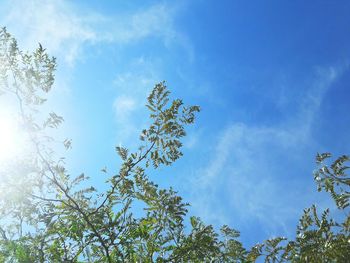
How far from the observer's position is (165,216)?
8.73 metres

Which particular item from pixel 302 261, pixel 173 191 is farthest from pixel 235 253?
pixel 173 191

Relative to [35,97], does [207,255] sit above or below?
below

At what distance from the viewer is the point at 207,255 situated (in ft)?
29.2

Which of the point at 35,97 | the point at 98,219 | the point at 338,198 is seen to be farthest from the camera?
the point at 35,97

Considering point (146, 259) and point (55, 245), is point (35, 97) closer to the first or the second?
point (55, 245)

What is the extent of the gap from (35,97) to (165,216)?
4428 millimetres

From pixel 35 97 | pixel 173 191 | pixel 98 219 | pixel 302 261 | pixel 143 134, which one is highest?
pixel 35 97

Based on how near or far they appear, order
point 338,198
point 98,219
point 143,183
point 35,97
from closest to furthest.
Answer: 1. point 338,198
2. point 98,219
3. point 143,183
4. point 35,97

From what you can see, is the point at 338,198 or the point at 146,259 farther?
the point at 146,259

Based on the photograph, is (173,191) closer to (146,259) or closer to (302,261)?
(146,259)

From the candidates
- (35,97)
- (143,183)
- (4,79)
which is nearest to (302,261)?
(143,183)

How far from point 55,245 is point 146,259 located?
204cm

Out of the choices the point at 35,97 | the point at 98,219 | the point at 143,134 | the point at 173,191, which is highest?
the point at 35,97

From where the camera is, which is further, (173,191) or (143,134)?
(143,134)
